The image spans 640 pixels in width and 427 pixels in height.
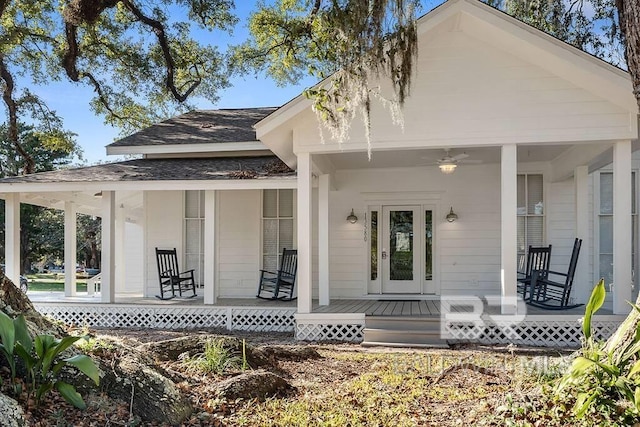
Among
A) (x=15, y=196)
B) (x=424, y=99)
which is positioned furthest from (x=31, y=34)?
(x=424, y=99)

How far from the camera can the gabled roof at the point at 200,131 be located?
35.8 ft

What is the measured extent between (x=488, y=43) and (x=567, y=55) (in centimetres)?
105

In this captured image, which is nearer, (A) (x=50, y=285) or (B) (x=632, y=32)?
(B) (x=632, y=32)

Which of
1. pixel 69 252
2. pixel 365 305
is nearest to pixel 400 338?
pixel 365 305

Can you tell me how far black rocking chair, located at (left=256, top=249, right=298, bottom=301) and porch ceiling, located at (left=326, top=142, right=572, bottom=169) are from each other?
206cm

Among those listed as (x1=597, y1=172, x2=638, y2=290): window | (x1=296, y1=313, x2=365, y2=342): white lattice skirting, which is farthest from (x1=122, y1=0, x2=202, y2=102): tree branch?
(x1=597, y1=172, x2=638, y2=290): window

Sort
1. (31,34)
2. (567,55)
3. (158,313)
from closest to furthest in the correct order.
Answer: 1. (567,55)
2. (158,313)
3. (31,34)

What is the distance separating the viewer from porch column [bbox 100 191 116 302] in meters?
8.98

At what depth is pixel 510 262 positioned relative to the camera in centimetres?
697

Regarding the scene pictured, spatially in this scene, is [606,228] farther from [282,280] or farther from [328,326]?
[282,280]

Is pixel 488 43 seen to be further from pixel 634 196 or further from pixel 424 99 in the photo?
pixel 634 196

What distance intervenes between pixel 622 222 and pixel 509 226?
1463mm

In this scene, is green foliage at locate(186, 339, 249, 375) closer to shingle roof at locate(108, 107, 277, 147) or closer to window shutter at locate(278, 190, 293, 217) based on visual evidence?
window shutter at locate(278, 190, 293, 217)

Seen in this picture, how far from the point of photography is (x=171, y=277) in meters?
9.70
